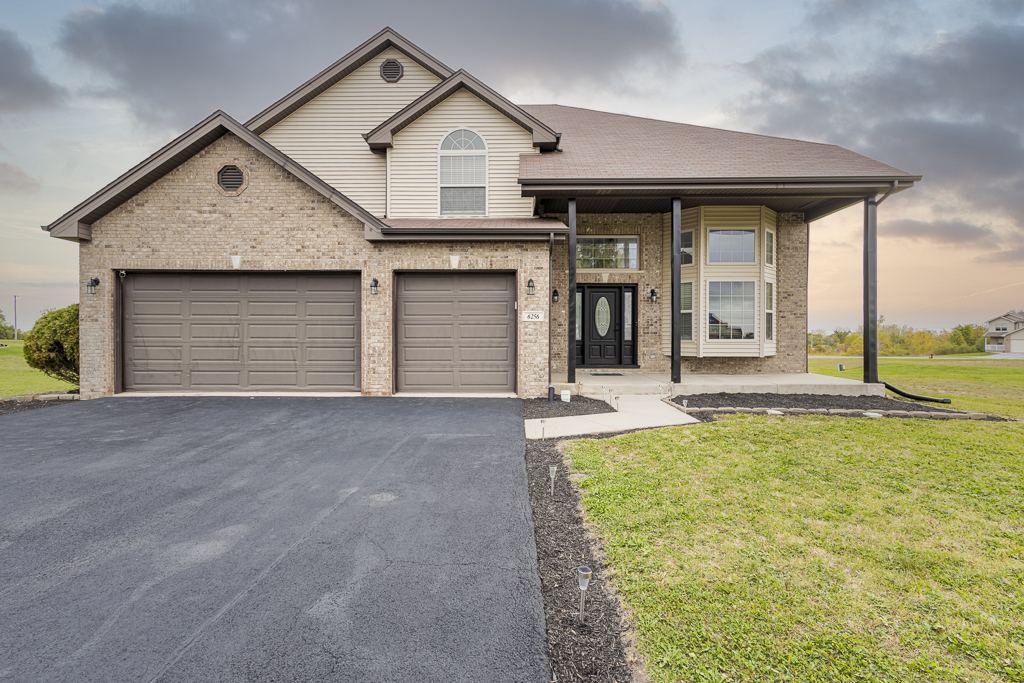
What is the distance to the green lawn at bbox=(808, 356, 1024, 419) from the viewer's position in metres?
9.42

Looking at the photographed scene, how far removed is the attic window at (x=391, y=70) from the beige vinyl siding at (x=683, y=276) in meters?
8.53

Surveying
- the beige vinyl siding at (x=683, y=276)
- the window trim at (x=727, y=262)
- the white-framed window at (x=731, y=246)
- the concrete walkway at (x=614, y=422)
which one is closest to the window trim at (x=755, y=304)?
the beige vinyl siding at (x=683, y=276)

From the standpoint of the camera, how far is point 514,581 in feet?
8.34

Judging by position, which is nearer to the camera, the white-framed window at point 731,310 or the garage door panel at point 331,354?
the garage door panel at point 331,354

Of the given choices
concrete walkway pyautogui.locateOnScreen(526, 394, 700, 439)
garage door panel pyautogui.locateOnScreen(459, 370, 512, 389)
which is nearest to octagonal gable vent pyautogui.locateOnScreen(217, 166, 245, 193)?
garage door panel pyautogui.locateOnScreen(459, 370, 512, 389)

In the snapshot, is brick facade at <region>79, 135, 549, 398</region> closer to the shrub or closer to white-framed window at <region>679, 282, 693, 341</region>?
the shrub

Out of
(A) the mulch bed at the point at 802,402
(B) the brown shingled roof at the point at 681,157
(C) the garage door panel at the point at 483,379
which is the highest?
(B) the brown shingled roof at the point at 681,157

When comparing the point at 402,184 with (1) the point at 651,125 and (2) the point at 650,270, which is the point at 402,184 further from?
(1) the point at 651,125

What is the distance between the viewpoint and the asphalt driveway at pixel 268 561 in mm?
1939

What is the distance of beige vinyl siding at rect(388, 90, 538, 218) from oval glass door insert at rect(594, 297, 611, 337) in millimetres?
3589

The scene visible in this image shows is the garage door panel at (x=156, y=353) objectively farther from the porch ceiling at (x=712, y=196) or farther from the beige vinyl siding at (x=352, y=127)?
the porch ceiling at (x=712, y=196)

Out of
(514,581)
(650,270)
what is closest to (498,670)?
(514,581)

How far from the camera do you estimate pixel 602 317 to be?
1219cm

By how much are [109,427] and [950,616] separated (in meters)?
9.53
